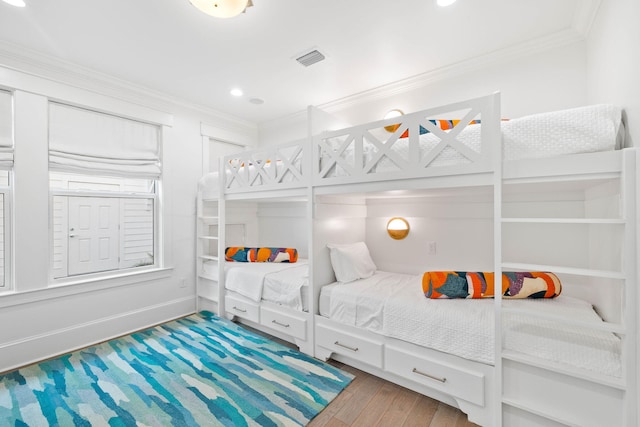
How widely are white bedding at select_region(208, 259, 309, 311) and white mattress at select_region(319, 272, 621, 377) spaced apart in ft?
0.98

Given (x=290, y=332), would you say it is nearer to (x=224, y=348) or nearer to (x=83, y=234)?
(x=224, y=348)

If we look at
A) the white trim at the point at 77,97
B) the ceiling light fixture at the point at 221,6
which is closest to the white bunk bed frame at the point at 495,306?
the ceiling light fixture at the point at 221,6

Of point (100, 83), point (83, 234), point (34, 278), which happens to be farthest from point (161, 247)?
point (100, 83)

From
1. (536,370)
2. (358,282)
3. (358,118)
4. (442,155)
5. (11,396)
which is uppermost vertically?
(358,118)

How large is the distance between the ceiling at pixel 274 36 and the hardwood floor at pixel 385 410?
2782 mm

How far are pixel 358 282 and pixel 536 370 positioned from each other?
1.37m

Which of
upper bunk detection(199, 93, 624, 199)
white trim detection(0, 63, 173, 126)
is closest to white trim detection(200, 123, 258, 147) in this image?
white trim detection(0, 63, 173, 126)

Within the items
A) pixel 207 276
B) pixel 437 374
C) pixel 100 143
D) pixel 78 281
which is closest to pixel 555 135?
pixel 437 374

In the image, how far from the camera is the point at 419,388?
1.98 metres

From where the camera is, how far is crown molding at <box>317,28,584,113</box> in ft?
7.40

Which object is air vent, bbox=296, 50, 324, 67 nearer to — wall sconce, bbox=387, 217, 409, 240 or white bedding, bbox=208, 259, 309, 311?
wall sconce, bbox=387, 217, 409, 240

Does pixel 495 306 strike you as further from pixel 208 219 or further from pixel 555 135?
pixel 208 219

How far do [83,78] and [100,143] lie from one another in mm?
643

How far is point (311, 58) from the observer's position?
2590mm
